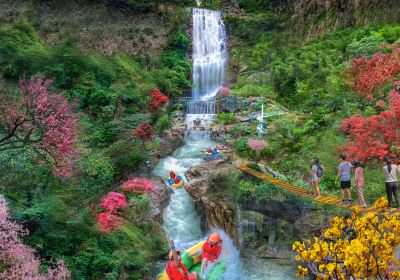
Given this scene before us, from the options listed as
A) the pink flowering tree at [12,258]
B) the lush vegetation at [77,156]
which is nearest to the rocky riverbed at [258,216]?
the lush vegetation at [77,156]

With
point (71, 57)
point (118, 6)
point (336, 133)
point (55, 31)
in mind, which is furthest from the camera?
point (118, 6)

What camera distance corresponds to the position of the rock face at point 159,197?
13.1m

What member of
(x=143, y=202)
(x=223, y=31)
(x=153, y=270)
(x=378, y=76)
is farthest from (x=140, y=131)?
(x=223, y=31)

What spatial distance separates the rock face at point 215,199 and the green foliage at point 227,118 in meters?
5.61

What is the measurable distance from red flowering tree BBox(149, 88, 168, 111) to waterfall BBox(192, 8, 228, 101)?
173 inches

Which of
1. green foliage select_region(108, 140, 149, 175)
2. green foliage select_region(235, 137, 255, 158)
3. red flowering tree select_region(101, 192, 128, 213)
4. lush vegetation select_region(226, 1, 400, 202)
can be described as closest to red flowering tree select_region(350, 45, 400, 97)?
lush vegetation select_region(226, 1, 400, 202)

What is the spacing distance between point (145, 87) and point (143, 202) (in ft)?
32.2

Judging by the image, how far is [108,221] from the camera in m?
11.6

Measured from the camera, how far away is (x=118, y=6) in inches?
1126

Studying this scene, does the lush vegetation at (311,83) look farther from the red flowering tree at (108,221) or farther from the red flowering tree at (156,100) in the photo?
the red flowering tree at (108,221)

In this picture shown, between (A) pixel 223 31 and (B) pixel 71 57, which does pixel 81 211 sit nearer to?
(B) pixel 71 57

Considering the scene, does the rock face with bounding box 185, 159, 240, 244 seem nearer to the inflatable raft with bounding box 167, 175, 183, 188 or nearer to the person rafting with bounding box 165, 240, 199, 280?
the inflatable raft with bounding box 167, 175, 183, 188

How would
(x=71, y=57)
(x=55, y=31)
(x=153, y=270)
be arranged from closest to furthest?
(x=153, y=270), (x=71, y=57), (x=55, y=31)

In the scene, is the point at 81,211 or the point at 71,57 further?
the point at 71,57
